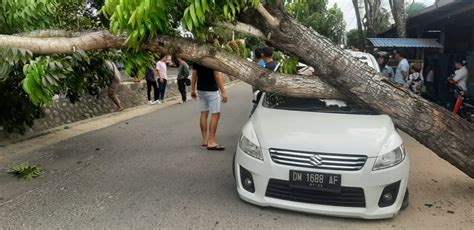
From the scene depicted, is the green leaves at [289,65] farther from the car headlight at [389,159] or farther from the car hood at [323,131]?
the car headlight at [389,159]

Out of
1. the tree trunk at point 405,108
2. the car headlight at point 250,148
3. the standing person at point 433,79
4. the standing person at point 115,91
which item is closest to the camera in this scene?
the car headlight at point 250,148

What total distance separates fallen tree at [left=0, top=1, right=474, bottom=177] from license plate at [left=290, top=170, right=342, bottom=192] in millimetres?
1218

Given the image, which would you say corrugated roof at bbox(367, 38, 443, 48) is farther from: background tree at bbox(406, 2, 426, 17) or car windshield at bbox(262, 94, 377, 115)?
car windshield at bbox(262, 94, 377, 115)

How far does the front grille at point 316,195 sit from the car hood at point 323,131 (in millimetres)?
356

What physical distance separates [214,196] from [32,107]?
445cm

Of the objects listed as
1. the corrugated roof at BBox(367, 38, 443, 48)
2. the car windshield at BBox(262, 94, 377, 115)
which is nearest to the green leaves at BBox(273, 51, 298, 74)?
the car windshield at BBox(262, 94, 377, 115)

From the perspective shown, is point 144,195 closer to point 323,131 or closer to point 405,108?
point 323,131

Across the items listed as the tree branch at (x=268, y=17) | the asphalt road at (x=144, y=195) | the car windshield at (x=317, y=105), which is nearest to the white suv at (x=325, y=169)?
the asphalt road at (x=144, y=195)

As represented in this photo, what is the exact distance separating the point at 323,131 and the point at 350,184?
600 mm

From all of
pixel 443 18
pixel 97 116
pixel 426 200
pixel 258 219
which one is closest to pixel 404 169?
pixel 426 200

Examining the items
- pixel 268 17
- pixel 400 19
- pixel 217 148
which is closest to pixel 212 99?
pixel 217 148

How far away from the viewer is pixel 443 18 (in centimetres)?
1224

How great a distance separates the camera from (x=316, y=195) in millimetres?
4020

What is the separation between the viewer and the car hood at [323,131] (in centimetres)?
399
